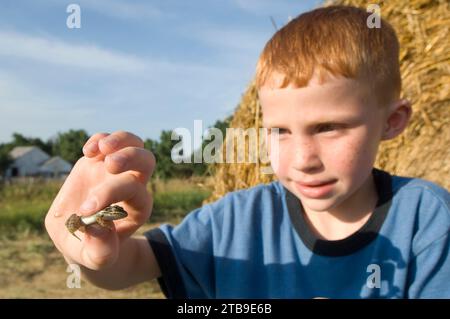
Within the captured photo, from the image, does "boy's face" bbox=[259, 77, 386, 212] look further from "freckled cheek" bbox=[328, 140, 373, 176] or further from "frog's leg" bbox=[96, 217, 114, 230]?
"frog's leg" bbox=[96, 217, 114, 230]

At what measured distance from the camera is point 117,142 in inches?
44.6

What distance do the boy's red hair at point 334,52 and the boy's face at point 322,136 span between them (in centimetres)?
4

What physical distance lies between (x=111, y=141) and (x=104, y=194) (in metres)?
0.13

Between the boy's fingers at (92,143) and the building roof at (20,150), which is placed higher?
the boy's fingers at (92,143)

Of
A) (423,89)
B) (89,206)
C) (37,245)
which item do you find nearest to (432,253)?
(89,206)

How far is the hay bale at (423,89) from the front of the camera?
119 inches

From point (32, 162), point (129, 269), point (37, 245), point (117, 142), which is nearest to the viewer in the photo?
point (117, 142)

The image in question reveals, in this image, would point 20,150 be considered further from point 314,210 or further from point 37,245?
point 314,210

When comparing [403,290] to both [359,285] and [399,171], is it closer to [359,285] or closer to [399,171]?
[359,285]

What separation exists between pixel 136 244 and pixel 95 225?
1.37ft

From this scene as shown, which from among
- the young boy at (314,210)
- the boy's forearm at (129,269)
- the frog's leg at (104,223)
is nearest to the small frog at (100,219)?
the frog's leg at (104,223)

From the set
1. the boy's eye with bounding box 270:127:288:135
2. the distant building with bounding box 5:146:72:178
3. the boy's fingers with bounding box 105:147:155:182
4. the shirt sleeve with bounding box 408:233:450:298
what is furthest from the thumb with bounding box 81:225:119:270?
the distant building with bounding box 5:146:72:178

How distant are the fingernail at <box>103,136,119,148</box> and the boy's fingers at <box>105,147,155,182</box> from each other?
3 centimetres

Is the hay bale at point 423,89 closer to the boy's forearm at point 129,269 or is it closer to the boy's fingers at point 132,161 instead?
the boy's forearm at point 129,269
